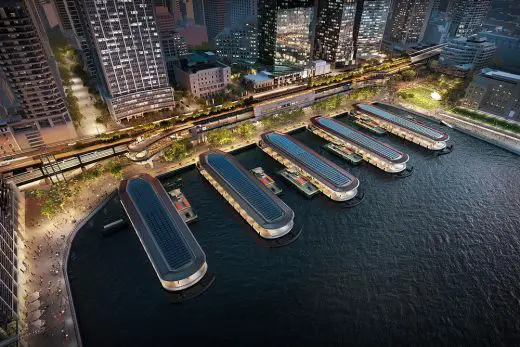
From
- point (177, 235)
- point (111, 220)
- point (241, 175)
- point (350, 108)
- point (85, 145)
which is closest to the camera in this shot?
point (177, 235)

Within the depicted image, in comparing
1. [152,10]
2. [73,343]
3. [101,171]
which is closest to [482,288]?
[73,343]

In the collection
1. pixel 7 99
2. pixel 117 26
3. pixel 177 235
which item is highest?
pixel 117 26

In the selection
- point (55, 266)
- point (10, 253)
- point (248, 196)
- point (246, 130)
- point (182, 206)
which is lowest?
point (55, 266)

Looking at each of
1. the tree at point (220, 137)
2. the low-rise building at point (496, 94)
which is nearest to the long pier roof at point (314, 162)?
the tree at point (220, 137)

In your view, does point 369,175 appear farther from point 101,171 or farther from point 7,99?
point 7,99

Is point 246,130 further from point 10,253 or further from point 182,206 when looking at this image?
point 10,253

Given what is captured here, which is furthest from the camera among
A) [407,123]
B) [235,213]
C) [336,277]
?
[407,123]

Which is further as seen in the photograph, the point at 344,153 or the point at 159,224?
the point at 344,153

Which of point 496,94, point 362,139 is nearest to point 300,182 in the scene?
point 362,139

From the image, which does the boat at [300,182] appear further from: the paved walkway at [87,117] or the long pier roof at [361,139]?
the paved walkway at [87,117]
